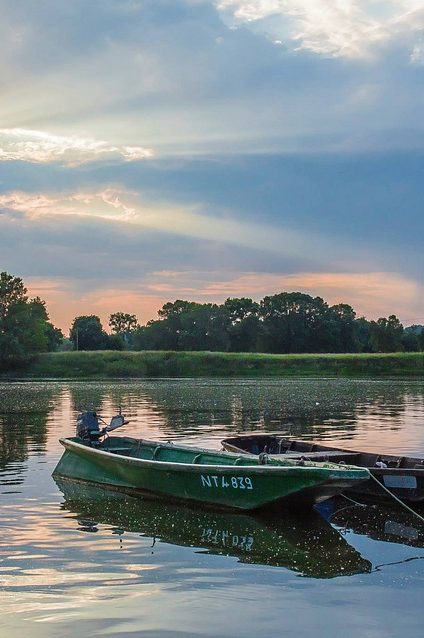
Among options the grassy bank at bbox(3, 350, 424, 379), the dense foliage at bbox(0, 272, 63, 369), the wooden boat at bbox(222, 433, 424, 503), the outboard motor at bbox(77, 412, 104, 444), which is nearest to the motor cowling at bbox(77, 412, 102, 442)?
the outboard motor at bbox(77, 412, 104, 444)

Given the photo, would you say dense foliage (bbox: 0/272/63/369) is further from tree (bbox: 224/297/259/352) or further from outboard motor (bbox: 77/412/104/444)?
outboard motor (bbox: 77/412/104/444)

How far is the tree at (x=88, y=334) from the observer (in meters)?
166

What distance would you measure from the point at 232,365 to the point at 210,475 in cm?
10464

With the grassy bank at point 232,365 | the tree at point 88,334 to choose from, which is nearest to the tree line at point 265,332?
the tree at point 88,334

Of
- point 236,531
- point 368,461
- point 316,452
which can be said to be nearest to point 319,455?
point 316,452

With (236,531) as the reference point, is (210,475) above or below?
above

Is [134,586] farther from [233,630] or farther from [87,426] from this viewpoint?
[87,426]

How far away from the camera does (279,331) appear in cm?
16525

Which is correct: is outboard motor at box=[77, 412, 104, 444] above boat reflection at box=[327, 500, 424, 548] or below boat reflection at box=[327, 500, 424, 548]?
above

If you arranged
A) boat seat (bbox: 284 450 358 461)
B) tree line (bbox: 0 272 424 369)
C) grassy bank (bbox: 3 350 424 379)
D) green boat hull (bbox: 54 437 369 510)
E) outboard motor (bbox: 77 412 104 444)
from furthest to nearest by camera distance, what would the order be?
tree line (bbox: 0 272 424 369), grassy bank (bbox: 3 350 424 379), outboard motor (bbox: 77 412 104 444), boat seat (bbox: 284 450 358 461), green boat hull (bbox: 54 437 369 510)

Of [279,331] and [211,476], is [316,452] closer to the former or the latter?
[211,476]

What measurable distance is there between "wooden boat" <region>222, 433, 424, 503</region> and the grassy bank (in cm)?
9501

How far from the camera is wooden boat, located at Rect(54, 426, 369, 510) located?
674 inches

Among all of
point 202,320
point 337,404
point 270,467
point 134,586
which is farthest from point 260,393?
point 202,320
